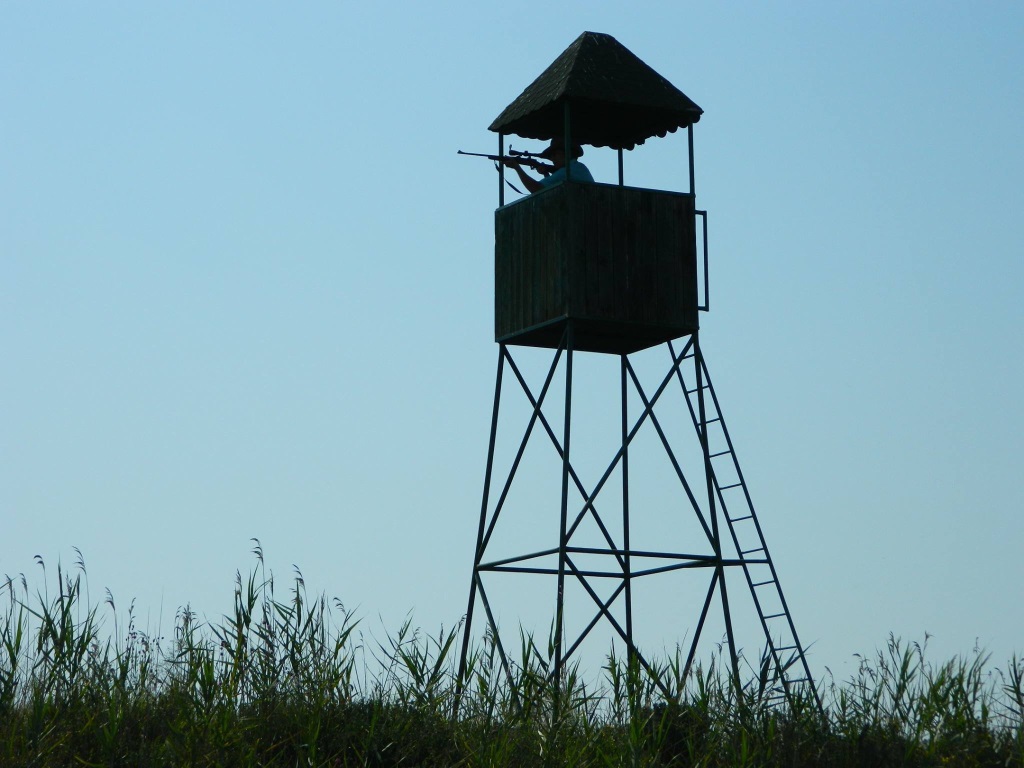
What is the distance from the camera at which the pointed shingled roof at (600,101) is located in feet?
62.3

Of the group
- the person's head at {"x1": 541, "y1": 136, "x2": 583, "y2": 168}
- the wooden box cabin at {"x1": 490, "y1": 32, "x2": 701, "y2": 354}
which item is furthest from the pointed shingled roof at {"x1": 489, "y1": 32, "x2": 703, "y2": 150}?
the person's head at {"x1": 541, "y1": 136, "x2": 583, "y2": 168}

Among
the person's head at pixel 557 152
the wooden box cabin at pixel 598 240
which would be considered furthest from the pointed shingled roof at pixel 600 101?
the person's head at pixel 557 152

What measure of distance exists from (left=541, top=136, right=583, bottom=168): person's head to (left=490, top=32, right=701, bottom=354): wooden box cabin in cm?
18

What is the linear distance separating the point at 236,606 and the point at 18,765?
6.53 feet

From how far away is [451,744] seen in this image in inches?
549

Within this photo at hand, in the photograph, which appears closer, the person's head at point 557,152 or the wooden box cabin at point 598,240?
the wooden box cabin at point 598,240

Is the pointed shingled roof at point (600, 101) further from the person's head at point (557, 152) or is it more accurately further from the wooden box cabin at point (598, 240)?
the person's head at point (557, 152)

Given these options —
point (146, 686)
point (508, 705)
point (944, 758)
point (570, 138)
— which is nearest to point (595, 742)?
point (508, 705)

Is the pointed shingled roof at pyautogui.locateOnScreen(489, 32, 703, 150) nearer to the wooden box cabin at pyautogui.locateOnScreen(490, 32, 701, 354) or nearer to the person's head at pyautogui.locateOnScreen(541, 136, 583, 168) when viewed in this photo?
Answer: the wooden box cabin at pyautogui.locateOnScreen(490, 32, 701, 354)

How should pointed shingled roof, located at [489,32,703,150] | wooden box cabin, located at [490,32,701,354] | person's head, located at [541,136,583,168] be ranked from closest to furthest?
wooden box cabin, located at [490,32,701,354] → pointed shingled roof, located at [489,32,703,150] → person's head, located at [541,136,583,168]

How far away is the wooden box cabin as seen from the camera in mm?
18250

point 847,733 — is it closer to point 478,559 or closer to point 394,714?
point 394,714

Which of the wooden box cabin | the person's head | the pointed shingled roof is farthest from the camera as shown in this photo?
the person's head

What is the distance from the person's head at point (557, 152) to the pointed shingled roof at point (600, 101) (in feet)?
1.25
